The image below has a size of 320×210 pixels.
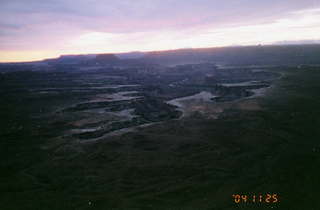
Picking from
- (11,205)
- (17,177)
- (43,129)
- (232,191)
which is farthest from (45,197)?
(43,129)
